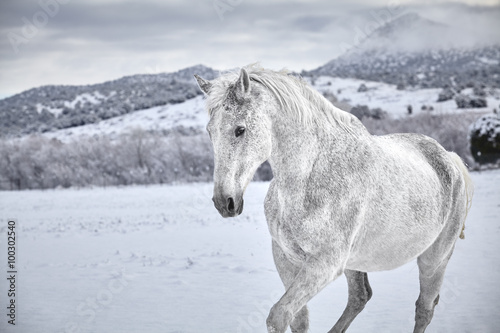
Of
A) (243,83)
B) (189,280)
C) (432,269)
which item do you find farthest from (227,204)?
(189,280)

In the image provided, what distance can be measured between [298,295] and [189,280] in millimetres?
4355

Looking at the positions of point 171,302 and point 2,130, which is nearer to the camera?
point 171,302

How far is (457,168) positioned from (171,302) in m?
3.50

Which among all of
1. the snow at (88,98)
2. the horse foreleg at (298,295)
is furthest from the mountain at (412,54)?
the horse foreleg at (298,295)

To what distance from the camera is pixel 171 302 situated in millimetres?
6031

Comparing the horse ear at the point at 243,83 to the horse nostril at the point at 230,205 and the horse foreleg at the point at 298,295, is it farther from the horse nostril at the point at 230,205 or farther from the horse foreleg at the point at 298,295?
the horse foreleg at the point at 298,295

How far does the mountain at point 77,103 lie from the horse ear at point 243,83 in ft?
133

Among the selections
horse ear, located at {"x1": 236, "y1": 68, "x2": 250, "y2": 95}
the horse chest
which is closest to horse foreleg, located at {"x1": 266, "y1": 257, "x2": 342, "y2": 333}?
the horse chest

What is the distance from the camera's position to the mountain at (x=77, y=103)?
164ft

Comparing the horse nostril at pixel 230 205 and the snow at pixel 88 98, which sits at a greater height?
the snow at pixel 88 98

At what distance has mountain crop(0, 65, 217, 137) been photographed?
164ft

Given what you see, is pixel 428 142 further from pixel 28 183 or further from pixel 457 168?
pixel 28 183

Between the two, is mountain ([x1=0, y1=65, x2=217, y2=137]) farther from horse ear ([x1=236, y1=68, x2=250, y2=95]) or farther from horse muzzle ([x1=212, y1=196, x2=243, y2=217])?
horse muzzle ([x1=212, y1=196, x2=243, y2=217])

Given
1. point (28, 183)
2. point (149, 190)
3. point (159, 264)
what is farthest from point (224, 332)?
point (28, 183)
